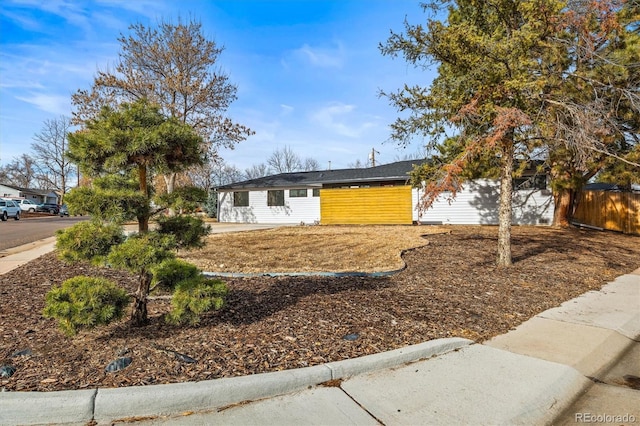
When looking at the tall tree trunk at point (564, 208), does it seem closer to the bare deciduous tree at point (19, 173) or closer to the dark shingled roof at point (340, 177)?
the dark shingled roof at point (340, 177)

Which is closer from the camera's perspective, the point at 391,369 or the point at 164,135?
the point at 391,369

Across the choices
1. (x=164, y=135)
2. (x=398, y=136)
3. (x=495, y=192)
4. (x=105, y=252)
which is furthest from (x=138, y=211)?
(x=495, y=192)

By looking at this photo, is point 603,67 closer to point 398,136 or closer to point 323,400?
point 398,136

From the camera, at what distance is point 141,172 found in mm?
3424

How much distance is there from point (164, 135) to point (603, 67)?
9871 millimetres

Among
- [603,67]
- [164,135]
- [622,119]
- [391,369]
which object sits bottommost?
[391,369]

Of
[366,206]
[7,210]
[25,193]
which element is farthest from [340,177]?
[25,193]

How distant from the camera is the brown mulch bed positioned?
2.74 metres

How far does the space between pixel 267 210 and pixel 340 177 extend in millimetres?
4892

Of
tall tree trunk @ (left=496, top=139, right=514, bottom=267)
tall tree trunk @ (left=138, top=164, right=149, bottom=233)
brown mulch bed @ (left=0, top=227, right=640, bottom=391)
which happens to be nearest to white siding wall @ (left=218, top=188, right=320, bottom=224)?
tall tree trunk @ (left=496, top=139, right=514, bottom=267)

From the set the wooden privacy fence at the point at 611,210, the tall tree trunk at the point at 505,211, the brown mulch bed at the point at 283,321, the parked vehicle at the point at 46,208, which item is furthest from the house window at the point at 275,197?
the parked vehicle at the point at 46,208

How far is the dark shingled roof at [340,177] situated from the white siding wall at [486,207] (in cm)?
189

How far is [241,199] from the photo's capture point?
23.3 metres

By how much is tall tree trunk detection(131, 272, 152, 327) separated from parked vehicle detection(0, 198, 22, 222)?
31477 mm
